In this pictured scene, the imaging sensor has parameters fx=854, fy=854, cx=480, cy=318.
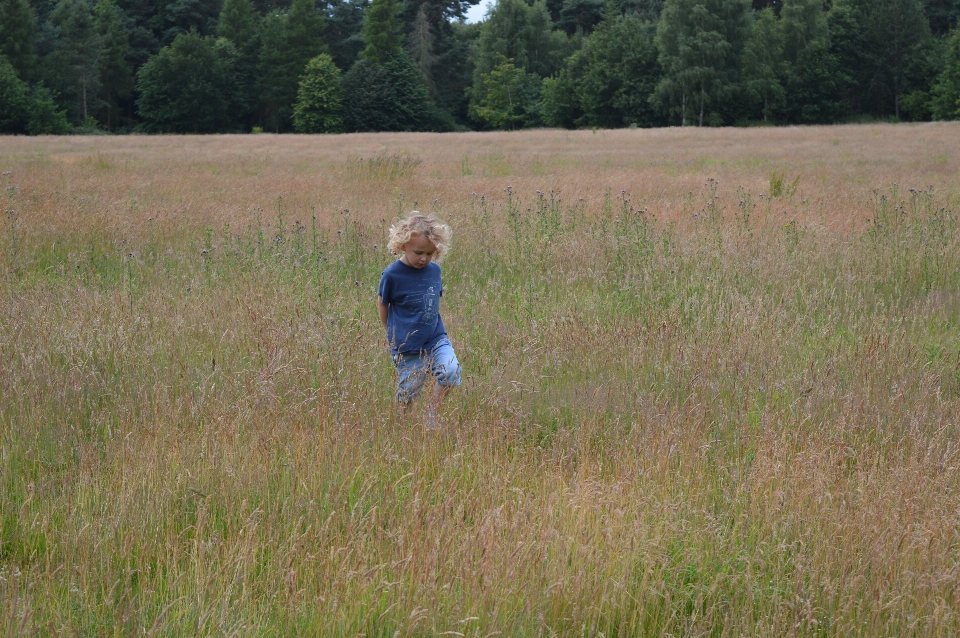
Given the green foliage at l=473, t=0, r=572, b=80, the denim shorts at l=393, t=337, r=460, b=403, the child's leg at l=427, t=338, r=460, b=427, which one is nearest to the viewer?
the child's leg at l=427, t=338, r=460, b=427

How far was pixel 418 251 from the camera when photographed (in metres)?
4.43

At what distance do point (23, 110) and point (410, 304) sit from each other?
58798 millimetres

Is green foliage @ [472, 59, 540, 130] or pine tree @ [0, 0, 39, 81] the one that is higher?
pine tree @ [0, 0, 39, 81]

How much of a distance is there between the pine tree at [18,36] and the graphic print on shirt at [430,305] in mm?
63417

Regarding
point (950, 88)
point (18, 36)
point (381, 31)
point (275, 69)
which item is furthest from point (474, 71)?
point (950, 88)

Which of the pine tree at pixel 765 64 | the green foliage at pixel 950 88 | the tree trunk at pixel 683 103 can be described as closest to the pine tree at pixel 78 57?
the tree trunk at pixel 683 103

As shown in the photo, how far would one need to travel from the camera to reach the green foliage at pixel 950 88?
54594mm

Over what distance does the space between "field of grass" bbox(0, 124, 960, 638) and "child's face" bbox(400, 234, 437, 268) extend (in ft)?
2.22

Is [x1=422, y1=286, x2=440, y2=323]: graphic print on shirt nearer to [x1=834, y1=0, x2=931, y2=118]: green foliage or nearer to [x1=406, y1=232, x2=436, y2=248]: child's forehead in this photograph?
[x1=406, y1=232, x2=436, y2=248]: child's forehead

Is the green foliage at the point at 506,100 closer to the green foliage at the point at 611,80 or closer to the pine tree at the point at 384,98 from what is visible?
the green foliage at the point at 611,80

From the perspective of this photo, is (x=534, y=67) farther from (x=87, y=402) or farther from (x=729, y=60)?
(x=87, y=402)

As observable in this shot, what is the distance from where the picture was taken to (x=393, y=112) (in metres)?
66.5

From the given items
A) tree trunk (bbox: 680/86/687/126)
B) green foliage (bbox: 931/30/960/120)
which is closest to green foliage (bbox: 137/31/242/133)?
tree trunk (bbox: 680/86/687/126)

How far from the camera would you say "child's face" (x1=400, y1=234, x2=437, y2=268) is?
439 cm
